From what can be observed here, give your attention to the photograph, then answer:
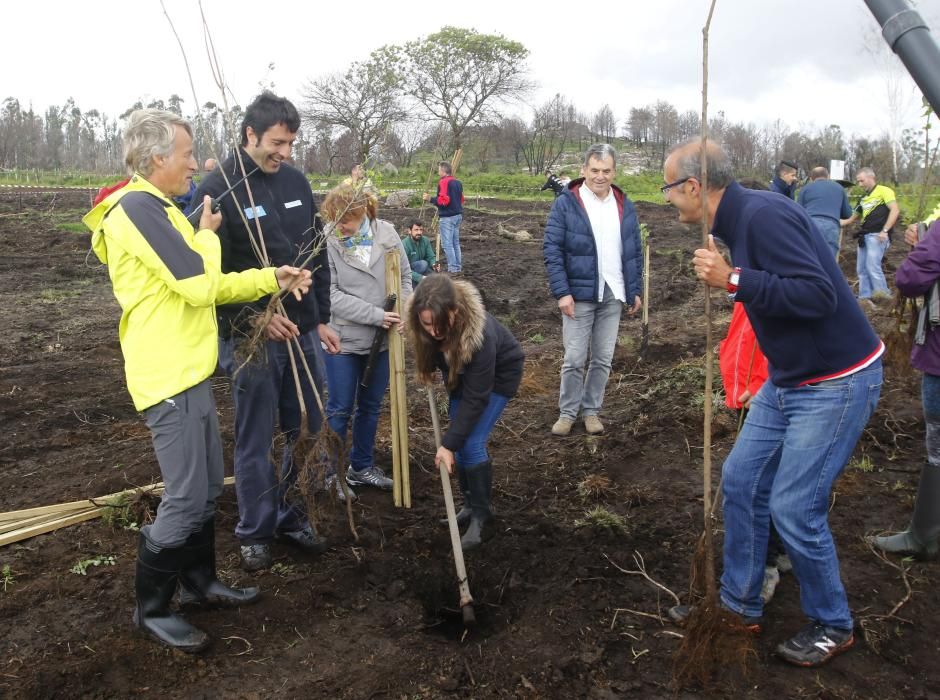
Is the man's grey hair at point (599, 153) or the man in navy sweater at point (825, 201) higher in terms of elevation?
the man's grey hair at point (599, 153)

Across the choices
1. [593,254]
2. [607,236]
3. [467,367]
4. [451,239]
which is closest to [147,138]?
[467,367]

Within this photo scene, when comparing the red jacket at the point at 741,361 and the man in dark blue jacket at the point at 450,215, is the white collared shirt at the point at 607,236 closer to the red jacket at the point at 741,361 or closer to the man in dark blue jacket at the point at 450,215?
the red jacket at the point at 741,361

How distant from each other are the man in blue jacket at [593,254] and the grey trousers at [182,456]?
301cm

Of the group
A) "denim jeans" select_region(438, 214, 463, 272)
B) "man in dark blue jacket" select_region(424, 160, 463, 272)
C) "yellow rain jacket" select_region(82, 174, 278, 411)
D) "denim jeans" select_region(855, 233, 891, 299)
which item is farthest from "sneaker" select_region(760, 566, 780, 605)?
"denim jeans" select_region(438, 214, 463, 272)

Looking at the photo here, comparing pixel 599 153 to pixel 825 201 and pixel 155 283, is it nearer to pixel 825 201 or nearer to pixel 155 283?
pixel 155 283

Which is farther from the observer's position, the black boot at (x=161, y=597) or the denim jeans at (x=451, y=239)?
the denim jeans at (x=451, y=239)

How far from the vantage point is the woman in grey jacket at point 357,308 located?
429cm

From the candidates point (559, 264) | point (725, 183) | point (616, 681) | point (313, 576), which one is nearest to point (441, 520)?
point (313, 576)

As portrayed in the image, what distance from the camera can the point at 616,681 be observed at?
294 centimetres

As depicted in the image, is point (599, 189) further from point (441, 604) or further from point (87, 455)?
point (87, 455)

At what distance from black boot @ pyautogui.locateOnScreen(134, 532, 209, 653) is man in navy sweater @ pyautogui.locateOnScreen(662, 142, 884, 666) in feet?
7.53

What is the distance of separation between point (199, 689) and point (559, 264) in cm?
366

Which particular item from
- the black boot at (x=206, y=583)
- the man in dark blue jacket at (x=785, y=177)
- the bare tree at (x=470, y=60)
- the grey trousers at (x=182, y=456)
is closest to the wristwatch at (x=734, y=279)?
the grey trousers at (x=182, y=456)

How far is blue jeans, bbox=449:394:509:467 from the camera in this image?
401cm
